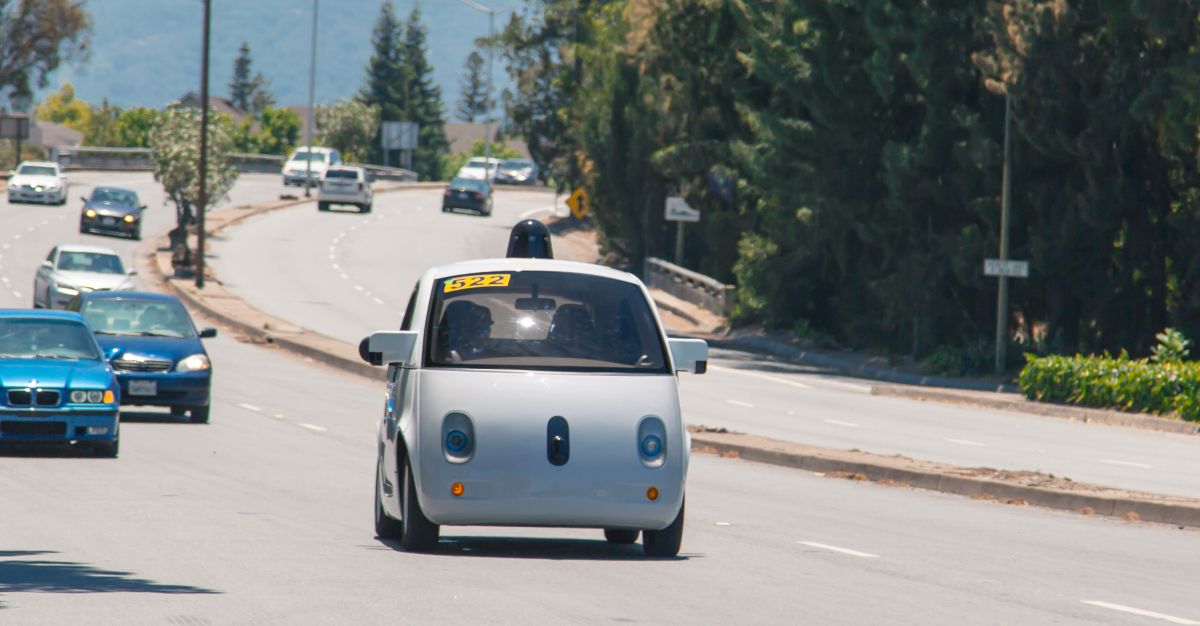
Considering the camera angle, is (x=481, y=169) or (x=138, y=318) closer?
(x=138, y=318)

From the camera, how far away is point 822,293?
4994 centimetres

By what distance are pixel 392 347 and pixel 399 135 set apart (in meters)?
142

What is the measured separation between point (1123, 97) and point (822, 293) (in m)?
13.6

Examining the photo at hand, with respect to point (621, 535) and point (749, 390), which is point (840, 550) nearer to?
point (621, 535)

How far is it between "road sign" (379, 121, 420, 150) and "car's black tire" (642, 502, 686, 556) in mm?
140162

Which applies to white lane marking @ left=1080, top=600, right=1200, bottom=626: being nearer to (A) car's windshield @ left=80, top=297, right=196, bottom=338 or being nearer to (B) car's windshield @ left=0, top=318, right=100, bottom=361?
(B) car's windshield @ left=0, top=318, right=100, bottom=361

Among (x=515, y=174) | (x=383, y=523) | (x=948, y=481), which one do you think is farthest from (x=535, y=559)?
(x=515, y=174)

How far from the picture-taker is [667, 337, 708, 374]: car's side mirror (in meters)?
11.6

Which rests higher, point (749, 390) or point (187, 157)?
point (187, 157)

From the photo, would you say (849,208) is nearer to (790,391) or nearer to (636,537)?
(790,391)

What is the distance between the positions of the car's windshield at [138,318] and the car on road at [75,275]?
14.8 meters

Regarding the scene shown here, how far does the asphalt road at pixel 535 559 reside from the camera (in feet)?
30.5

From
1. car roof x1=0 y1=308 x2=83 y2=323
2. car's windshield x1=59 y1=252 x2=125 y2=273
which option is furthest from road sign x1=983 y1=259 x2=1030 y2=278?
car roof x1=0 y1=308 x2=83 y2=323

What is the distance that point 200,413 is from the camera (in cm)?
2375
